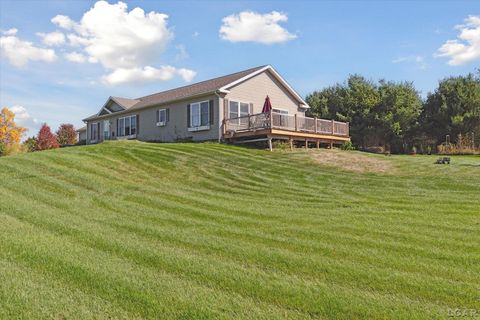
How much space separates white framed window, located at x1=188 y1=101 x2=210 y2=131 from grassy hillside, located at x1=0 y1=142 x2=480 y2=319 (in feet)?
35.1

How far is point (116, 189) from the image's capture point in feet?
30.9

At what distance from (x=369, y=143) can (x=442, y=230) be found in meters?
28.9

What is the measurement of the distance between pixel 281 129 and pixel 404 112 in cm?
1854

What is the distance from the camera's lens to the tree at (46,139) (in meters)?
34.2

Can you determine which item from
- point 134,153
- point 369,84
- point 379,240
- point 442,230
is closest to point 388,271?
point 379,240

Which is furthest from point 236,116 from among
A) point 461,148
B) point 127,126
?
point 461,148

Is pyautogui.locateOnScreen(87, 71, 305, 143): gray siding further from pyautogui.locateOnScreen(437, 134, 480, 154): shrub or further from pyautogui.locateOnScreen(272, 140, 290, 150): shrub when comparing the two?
pyautogui.locateOnScreen(437, 134, 480, 154): shrub

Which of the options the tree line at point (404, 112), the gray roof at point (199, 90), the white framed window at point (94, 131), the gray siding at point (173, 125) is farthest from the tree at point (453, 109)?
the white framed window at point (94, 131)

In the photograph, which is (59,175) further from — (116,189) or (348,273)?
(348,273)

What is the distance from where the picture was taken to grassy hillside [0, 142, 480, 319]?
3.65 meters

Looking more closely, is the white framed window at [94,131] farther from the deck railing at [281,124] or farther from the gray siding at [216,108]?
the deck railing at [281,124]

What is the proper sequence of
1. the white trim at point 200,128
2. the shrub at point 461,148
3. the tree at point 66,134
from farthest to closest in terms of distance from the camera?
the tree at point 66,134
the shrub at point 461,148
the white trim at point 200,128

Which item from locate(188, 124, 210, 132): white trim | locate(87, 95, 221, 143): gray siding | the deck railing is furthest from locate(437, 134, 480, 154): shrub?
locate(188, 124, 210, 132): white trim

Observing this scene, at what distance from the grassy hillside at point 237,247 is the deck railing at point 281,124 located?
7942 millimetres
